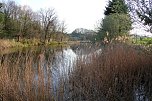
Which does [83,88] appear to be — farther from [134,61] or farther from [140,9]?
[140,9]

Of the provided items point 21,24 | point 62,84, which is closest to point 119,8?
point 62,84

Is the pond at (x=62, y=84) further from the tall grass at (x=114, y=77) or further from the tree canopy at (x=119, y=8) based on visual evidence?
the tree canopy at (x=119, y=8)

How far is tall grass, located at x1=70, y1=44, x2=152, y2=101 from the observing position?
20.4 ft

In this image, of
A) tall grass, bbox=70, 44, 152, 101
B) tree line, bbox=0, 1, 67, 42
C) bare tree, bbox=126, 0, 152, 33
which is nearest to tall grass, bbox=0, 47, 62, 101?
tall grass, bbox=70, 44, 152, 101

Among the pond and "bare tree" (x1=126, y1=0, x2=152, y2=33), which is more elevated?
"bare tree" (x1=126, y1=0, x2=152, y2=33)

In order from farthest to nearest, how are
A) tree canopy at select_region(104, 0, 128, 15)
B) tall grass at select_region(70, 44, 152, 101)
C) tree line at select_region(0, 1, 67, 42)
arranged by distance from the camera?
1. tree line at select_region(0, 1, 67, 42)
2. tree canopy at select_region(104, 0, 128, 15)
3. tall grass at select_region(70, 44, 152, 101)

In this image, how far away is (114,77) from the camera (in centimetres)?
715

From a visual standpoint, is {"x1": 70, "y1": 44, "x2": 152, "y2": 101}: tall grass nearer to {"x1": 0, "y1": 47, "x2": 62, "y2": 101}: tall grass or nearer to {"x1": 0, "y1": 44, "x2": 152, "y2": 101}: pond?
{"x1": 0, "y1": 44, "x2": 152, "y2": 101}: pond

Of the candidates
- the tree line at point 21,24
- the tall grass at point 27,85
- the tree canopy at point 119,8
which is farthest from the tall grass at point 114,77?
the tree line at point 21,24

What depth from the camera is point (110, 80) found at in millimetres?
6996

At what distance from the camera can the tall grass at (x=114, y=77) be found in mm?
6207

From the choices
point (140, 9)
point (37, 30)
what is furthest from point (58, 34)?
point (140, 9)

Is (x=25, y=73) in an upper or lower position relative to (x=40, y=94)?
upper

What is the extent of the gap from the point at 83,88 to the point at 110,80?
1055mm
